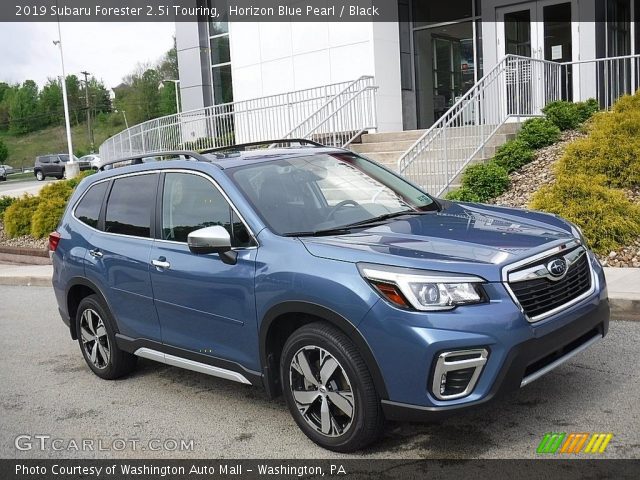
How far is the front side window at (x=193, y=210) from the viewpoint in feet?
15.2

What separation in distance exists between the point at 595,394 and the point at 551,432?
0.70m

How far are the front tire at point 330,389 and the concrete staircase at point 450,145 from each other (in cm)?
810

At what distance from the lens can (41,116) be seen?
6432 inches

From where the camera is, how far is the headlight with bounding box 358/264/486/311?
3.65 m

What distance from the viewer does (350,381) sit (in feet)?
12.7

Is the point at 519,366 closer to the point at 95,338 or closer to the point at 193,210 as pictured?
the point at 193,210

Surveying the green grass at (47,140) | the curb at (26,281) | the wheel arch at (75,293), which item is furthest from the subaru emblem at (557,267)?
the green grass at (47,140)

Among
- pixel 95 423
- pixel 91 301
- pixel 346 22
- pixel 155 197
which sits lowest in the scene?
pixel 95 423

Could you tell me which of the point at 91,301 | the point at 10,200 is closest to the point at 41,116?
the point at 10,200

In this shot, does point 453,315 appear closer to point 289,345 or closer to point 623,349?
point 289,345

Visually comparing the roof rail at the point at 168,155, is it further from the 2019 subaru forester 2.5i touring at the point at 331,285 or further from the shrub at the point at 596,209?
the shrub at the point at 596,209

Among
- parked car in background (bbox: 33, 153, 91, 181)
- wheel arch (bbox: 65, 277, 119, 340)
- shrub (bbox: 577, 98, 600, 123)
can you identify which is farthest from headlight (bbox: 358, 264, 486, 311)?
parked car in background (bbox: 33, 153, 91, 181)

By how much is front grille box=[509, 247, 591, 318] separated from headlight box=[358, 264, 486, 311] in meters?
0.24

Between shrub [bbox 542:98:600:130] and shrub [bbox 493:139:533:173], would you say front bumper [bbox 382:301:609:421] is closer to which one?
shrub [bbox 493:139:533:173]
